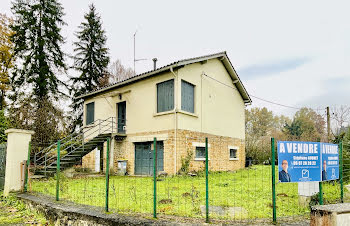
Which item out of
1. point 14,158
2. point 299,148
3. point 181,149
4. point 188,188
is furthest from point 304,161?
point 14,158

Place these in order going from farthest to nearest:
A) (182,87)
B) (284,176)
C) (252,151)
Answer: (252,151) < (182,87) < (284,176)

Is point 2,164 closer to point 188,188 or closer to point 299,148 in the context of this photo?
point 188,188

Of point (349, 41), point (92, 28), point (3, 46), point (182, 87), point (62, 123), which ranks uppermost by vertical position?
point (92, 28)

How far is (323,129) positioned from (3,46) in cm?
4252

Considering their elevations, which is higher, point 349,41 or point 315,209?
point 349,41

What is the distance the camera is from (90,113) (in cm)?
1861

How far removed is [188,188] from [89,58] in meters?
23.3

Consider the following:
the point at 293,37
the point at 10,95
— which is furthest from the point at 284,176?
the point at 10,95

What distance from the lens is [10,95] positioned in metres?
22.8

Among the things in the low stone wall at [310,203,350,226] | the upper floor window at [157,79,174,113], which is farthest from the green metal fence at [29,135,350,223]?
the upper floor window at [157,79,174,113]

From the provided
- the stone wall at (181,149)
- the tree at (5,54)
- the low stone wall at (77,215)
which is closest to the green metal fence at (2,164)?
the low stone wall at (77,215)

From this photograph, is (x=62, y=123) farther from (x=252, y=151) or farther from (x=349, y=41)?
(x=349, y=41)

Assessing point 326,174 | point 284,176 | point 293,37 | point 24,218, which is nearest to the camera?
point 284,176

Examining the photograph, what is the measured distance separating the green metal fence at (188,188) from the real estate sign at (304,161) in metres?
0.19
